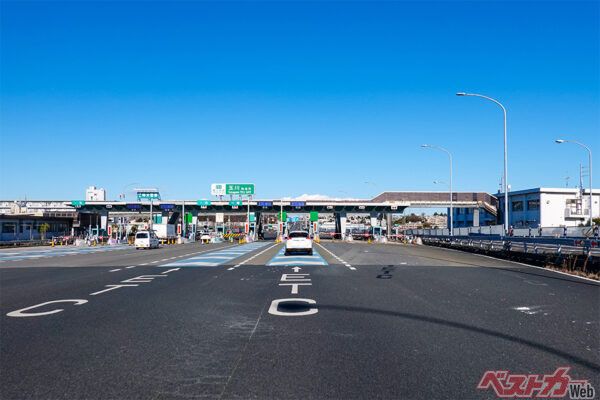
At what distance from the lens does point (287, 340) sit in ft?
23.7

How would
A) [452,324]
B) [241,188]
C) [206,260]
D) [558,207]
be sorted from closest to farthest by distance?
[452,324], [206,260], [241,188], [558,207]

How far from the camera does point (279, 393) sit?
16.4ft

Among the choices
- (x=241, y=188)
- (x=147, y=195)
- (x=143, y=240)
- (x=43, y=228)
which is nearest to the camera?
(x=143, y=240)

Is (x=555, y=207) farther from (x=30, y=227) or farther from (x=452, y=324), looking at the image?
(x=452, y=324)

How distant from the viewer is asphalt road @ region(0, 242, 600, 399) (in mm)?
5250

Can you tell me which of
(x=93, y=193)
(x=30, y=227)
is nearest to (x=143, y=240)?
(x=30, y=227)

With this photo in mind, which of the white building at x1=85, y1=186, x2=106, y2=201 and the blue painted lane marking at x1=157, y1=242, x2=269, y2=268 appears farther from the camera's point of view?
the white building at x1=85, y1=186, x2=106, y2=201

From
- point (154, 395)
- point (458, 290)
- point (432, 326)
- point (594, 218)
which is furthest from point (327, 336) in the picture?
point (594, 218)

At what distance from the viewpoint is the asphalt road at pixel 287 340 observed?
207 inches

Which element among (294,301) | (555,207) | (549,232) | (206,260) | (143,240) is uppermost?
(555,207)

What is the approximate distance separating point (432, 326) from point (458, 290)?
526 centimetres

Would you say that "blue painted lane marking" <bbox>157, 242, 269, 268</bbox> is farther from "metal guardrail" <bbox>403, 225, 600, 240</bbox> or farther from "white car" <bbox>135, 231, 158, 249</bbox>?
"metal guardrail" <bbox>403, 225, 600, 240</bbox>

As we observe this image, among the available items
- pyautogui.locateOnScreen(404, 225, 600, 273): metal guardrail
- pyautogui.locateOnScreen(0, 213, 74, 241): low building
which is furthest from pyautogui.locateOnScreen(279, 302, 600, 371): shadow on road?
pyautogui.locateOnScreen(0, 213, 74, 241): low building

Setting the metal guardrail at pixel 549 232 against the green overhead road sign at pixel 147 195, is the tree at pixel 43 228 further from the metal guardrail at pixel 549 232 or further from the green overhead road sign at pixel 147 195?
the metal guardrail at pixel 549 232
